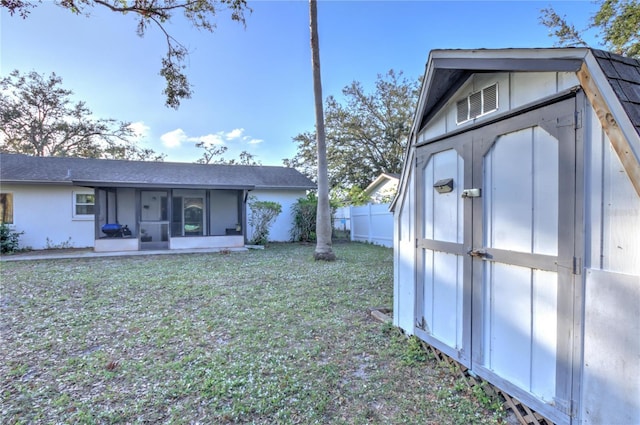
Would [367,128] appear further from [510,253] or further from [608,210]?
[608,210]

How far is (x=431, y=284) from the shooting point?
3.32m

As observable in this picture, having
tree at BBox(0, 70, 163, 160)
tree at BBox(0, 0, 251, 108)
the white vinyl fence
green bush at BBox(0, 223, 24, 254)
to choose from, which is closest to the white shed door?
tree at BBox(0, 0, 251, 108)

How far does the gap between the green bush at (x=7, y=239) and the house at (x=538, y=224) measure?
14024mm

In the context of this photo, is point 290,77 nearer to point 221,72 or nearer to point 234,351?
point 221,72

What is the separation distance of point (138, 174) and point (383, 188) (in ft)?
42.5

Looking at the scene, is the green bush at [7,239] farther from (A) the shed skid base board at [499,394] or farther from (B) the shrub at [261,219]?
(A) the shed skid base board at [499,394]

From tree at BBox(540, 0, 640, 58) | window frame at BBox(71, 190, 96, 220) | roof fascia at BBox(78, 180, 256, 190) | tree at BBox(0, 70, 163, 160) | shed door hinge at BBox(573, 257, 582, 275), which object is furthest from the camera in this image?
tree at BBox(0, 70, 163, 160)

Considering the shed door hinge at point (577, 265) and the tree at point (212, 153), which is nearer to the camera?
the shed door hinge at point (577, 265)

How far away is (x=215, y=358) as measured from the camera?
10.9 ft

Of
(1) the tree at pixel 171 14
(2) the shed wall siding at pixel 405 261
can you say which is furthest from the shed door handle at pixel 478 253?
(1) the tree at pixel 171 14

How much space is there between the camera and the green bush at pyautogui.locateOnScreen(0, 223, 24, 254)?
10.8 meters

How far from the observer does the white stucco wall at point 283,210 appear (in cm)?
1454

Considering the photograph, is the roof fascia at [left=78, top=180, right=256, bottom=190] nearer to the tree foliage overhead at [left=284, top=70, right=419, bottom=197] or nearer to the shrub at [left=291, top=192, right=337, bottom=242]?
the shrub at [left=291, top=192, right=337, bottom=242]

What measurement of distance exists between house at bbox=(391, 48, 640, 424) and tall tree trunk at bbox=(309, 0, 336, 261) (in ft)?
19.9
